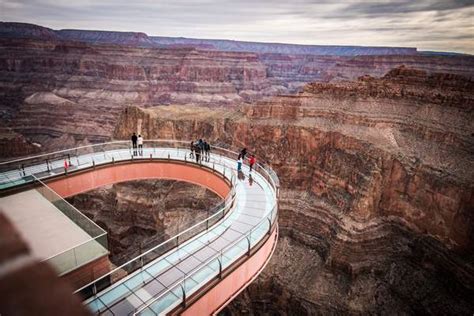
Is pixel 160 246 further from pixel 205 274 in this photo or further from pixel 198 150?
pixel 198 150

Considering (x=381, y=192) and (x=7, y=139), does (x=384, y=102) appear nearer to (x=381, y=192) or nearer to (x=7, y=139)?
(x=381, y=192)

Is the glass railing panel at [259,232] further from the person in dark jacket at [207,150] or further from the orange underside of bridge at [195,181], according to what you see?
the person in dark jacket at [207,150]

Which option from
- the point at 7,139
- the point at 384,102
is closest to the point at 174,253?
the point at 384,102

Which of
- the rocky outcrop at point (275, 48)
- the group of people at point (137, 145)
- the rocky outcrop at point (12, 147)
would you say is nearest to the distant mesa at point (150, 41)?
the rocky outcrop at point (275, 48)

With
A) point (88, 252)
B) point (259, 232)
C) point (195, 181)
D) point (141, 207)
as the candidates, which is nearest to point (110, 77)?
point (141, 207)

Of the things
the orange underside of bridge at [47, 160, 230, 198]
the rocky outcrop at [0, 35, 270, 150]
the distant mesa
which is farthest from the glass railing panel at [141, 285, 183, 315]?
the distant mesa
